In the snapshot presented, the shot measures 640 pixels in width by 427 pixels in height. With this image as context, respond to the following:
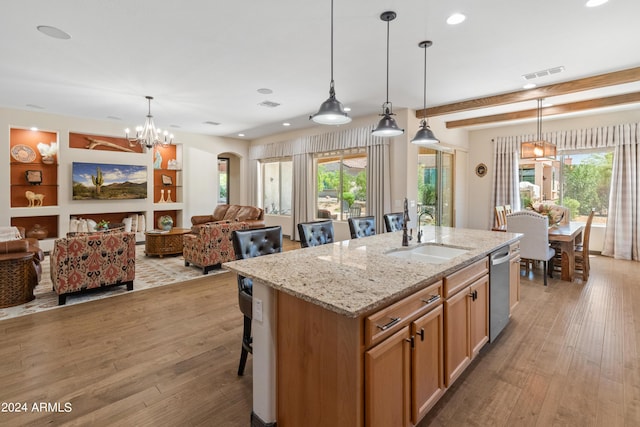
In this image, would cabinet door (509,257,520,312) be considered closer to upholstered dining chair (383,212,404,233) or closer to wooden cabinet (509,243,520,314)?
wooden cabinet (509,243,520,314)

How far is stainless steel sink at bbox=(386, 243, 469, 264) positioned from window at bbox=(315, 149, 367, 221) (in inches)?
166

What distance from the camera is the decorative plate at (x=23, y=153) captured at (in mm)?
6410

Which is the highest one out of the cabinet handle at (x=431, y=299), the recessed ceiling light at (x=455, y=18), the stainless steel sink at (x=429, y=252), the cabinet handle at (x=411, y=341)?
the recessed ceiling light at (x=455, y=18)

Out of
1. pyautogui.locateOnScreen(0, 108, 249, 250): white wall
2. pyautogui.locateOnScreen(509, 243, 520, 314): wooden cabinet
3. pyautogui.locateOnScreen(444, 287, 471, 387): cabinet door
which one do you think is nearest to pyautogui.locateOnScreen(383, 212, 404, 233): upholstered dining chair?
pyautogui.locateOnScreen(509, 243, 520, 314): wooden cabinet

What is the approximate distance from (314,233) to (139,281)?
119 inches

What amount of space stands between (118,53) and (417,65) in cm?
359

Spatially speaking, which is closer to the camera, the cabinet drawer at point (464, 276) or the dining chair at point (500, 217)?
the cabinet drawer at point (464, 276)

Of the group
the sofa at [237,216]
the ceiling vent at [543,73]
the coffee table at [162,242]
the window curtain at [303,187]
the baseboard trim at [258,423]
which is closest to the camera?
the baseboard trim at [258,423]

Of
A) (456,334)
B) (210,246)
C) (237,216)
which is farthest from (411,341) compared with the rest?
(237,216)

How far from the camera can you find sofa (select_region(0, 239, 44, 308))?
353 cm

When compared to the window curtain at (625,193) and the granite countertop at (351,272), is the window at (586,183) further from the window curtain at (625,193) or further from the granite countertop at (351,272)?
the granite countertop at (351,272)

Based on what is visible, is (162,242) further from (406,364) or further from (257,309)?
(406,364)

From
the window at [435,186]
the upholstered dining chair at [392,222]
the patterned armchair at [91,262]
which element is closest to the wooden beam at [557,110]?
the window at [435,186]

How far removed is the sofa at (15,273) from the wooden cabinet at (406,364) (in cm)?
413
